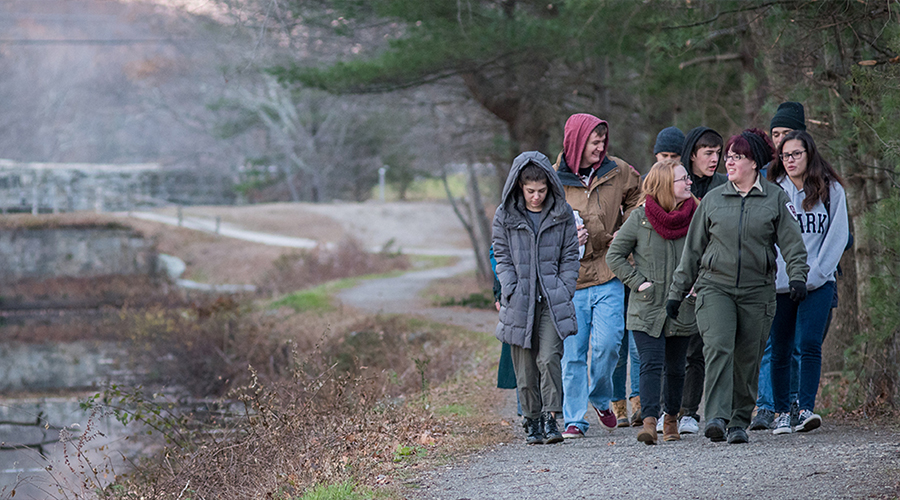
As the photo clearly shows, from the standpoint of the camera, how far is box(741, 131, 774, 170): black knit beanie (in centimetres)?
605

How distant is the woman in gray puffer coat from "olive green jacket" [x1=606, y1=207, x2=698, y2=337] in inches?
11.9

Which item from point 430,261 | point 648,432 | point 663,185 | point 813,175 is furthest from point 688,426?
point 430,261

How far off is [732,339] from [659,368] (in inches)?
21.4

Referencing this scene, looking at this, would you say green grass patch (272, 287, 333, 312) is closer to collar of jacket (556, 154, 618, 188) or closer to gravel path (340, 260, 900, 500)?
collar of jacket (556, 154, 618, 188)

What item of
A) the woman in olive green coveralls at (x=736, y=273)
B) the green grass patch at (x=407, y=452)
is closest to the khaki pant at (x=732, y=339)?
the woman in olive green coveralls at (x=736, y=273)

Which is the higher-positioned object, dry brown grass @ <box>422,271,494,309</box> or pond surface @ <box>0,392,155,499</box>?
dry brown grass @ <box>422,271,494,309</box>

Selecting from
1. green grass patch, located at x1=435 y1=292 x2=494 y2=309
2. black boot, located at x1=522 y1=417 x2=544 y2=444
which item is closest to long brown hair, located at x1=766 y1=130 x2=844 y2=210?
black boot, located at x1=522 y1=417 x2=544 y2=444

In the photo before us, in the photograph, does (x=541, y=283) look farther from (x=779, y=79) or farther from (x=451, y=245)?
(x=451, y=245)

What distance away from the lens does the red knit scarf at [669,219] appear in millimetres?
5811

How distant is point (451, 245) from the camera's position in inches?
1622

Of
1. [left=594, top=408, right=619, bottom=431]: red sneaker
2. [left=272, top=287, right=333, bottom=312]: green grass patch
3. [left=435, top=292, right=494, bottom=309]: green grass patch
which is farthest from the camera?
[left=272, top=287, right=333, bottom=312]: green grass patch

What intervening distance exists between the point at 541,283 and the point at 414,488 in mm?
1467

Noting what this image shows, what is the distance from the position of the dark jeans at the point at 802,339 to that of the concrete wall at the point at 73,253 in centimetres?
2854

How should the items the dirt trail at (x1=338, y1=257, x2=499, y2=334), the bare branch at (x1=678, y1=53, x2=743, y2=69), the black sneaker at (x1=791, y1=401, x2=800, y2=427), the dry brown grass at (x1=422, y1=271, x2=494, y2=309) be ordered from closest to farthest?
1. the black sneaker at (x1=791, y1=401, x2=800, y2=427)
2. the bare branch at (x1=678, y1=53, x2=743, y2=69)
3. the dirt trail at (x1=338, y1=257, x2=499, y2=334)
4. the dry brown grass at (x1=422, y1=271, x2=494, y2=309)
